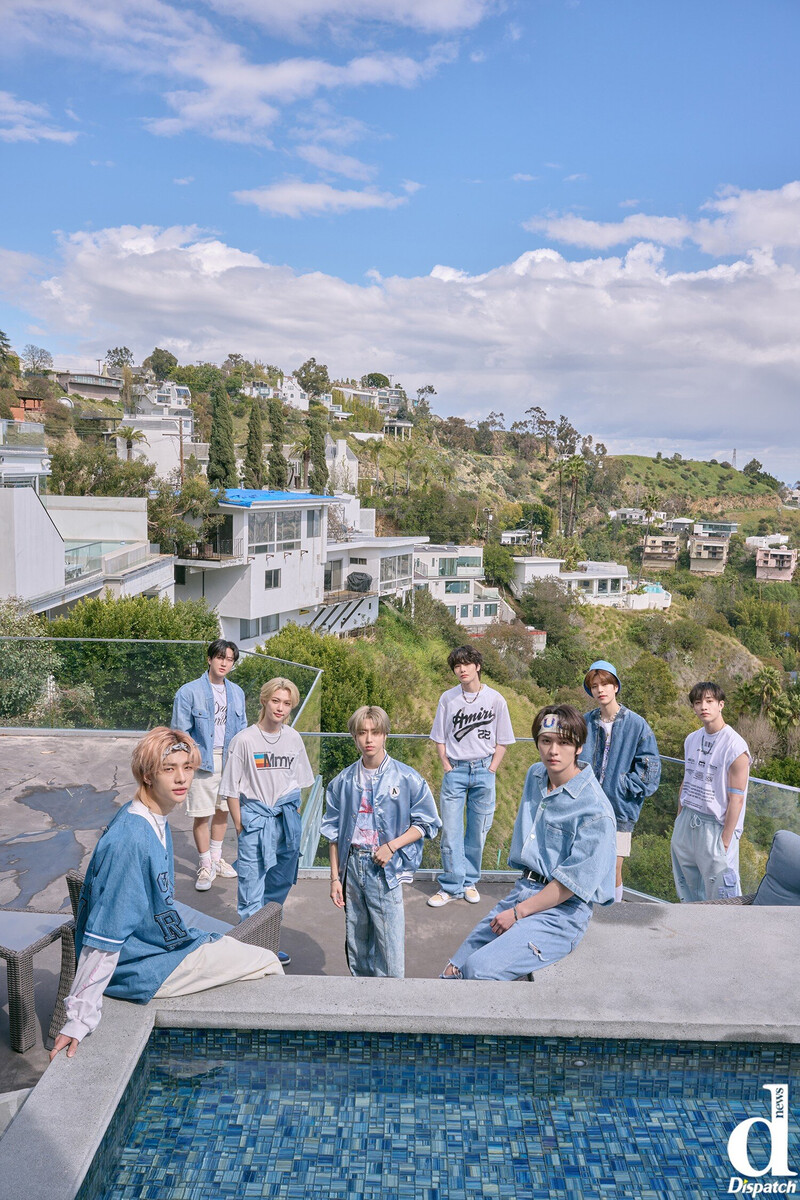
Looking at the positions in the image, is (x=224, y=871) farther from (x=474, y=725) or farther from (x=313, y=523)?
(x=313, y=523)

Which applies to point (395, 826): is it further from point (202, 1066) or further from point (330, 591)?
point (330, 591)

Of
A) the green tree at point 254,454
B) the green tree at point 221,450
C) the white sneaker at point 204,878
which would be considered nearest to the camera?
the white sneaker at point 204,878

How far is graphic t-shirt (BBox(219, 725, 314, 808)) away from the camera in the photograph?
4285 millimetres

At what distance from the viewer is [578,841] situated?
3.22 m

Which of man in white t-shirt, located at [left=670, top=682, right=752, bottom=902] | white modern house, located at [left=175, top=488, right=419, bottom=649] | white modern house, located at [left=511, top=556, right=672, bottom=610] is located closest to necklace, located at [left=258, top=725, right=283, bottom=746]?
man in white t-shirt, located at [left=670, top=682, right=752, bottom=902]

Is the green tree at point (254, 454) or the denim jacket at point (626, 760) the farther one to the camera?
the green tree at point (254, 454)

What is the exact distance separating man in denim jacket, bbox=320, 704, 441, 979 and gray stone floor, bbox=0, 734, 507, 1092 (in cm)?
72

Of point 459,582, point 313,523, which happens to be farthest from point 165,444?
point 459,582

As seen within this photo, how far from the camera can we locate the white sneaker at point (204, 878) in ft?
17.0

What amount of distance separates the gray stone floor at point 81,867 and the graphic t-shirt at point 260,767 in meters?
0.96

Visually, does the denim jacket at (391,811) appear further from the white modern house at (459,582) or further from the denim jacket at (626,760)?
the white modern house at (459,582)

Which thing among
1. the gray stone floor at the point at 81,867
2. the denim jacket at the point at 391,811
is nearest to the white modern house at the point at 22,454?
the gray stone floor at the point at 81,867

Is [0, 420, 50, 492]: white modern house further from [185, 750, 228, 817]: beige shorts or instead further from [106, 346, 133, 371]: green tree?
[106, 346, 133, 371]: green tree

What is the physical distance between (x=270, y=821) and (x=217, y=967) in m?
1.26
